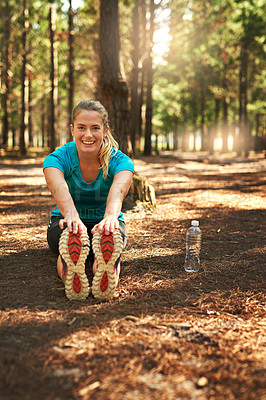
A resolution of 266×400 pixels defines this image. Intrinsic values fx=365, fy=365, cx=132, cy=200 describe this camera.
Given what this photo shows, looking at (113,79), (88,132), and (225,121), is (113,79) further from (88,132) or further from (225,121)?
(225,121)

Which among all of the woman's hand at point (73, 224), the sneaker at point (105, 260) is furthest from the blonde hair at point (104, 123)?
the sneaker at point (105, 260)

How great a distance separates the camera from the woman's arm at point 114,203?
2.90 metres

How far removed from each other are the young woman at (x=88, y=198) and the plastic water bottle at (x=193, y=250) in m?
0.84

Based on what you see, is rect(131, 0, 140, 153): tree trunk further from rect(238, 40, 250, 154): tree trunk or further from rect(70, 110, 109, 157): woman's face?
rect(70, 110, 109, 157): woman's face

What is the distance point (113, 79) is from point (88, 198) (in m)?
4.47

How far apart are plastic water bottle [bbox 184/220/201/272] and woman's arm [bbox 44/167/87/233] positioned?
52.3 inches

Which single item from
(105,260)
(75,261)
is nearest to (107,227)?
(105,260)

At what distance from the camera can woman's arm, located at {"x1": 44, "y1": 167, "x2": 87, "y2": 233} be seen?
115 inches

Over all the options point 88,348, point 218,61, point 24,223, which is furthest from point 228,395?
point 218,61

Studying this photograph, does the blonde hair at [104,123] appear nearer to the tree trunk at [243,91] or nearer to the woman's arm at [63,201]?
the woman's arm at [63,201]

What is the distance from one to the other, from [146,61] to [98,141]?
1960cm

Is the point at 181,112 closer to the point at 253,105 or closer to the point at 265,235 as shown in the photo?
the point at 253,105

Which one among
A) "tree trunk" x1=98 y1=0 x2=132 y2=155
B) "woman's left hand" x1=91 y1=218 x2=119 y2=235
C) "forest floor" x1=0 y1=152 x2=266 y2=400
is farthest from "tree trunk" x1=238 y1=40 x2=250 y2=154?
"woman's left hand" x1=91 y1=218 x2=119 y2=235

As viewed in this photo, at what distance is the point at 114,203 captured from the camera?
3.17 m
